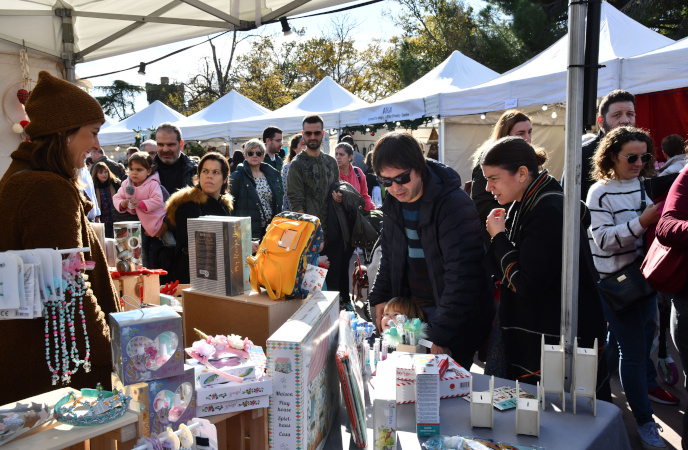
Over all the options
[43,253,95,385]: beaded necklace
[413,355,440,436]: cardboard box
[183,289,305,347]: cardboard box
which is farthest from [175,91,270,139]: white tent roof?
[413,355,440,436]: cardboard box

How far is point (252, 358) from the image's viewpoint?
4.69ft

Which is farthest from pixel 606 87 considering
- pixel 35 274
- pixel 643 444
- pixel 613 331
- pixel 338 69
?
pixel 338 69

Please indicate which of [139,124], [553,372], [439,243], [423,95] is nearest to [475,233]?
[439,243]

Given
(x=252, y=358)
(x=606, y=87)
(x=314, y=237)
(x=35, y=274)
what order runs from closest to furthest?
(x=35, y=274) < (x=252, y=358) < (x=314, y=237) < (x=606, y=87)

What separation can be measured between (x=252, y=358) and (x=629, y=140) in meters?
2.37

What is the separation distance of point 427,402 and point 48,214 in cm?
127

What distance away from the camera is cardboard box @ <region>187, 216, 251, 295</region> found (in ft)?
5.95

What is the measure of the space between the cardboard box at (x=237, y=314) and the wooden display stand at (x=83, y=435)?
60 cm

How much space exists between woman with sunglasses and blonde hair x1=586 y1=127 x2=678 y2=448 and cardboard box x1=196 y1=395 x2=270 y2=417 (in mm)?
2212

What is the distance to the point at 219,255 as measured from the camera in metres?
1.81

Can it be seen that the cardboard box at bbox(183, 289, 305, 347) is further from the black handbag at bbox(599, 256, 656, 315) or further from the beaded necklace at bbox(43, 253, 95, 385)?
the black handbag at bbox(599, 256, 656, 315)

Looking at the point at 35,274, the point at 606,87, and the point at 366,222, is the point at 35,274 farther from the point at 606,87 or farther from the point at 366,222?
the point at 606,87

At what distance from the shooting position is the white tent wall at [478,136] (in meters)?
9.82

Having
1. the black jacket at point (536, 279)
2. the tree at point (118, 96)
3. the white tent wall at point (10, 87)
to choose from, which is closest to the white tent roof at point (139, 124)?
the white tent wall at point (10, 87)
